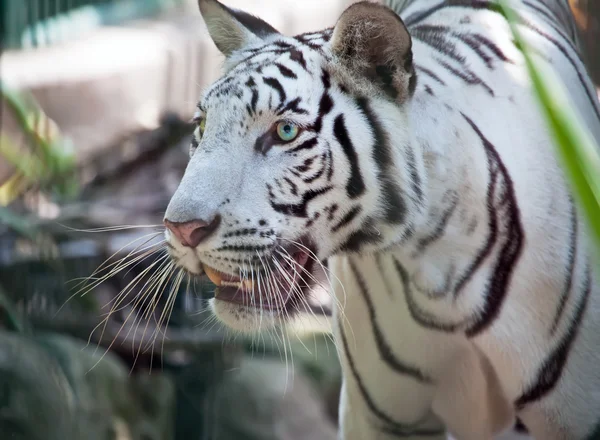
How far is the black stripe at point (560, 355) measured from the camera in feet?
4.27

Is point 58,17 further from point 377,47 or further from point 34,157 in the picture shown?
point 377,47

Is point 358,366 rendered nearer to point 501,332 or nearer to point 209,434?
point 501,332

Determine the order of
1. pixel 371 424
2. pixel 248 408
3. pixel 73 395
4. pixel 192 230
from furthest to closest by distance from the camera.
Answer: pixel 248 408 → pixel 73 395 → pixel 371 424 → pixel 192 230

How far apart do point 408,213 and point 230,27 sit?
44 centimetres

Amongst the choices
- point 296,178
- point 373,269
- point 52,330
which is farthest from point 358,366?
point 52,330

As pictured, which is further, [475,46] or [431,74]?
[475,46]

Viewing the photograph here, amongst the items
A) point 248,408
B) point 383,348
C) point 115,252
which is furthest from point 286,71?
point 248,408

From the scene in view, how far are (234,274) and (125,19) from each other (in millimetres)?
2832

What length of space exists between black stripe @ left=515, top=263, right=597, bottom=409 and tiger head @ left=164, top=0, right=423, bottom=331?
32 centimetres

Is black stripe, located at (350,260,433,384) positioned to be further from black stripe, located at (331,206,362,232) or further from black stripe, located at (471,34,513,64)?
black stripe, located at (471,34,513,64)

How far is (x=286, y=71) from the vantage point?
121 centimetres

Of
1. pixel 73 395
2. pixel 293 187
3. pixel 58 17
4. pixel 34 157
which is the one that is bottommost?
pixel 73 395

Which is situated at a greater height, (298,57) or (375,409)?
(298,57)

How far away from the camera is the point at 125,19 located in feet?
12.2
